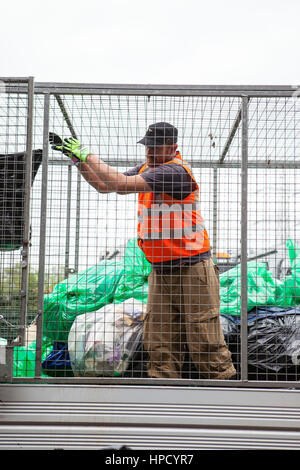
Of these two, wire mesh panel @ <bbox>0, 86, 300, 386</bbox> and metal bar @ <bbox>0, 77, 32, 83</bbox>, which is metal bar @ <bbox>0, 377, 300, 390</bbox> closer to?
wire mesh panel @ <bbox>0, 86, 300, 386</bbox>

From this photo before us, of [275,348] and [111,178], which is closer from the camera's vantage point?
[111,178]

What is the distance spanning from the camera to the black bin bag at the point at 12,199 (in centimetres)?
280

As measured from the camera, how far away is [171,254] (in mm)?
3084

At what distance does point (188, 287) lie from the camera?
3105 millimetres

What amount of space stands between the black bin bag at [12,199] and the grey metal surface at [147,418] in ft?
2.97

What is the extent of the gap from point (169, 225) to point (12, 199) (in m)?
1.07

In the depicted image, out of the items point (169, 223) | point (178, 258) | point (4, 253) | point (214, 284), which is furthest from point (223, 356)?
point (4, 253)

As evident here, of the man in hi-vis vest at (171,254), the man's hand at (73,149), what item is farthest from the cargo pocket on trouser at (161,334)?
the man's hand at (73,149)

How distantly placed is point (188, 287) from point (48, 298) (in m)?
1.03

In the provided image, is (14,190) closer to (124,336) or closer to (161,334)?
(124,336)

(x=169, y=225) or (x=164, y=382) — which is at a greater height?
(x=169, y=225)

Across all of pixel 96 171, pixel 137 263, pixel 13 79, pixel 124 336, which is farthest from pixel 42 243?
pixel 137 263

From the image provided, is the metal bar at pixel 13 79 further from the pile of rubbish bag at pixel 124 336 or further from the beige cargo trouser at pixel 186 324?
the beige cargo trouser at pixel 186 324
